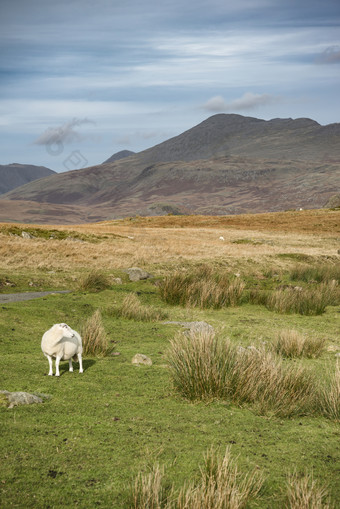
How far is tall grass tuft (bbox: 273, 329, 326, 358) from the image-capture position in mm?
10555

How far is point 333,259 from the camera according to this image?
35.9 meters

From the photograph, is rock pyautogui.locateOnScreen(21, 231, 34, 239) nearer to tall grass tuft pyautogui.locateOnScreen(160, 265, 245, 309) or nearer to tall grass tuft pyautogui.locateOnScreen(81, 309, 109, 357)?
tall grass tuft pyautogui.locateOnScreen(160, 265, 245, 309)

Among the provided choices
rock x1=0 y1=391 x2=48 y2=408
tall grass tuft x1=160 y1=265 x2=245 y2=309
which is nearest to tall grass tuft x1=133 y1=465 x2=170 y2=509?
rock x1=0 y1=391 x2=48 y2=408

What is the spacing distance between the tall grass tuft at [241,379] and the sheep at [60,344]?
1.83 m

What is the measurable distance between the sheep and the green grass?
1.17 ft

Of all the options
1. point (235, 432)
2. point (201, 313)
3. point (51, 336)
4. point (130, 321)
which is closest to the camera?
point (235, 432)

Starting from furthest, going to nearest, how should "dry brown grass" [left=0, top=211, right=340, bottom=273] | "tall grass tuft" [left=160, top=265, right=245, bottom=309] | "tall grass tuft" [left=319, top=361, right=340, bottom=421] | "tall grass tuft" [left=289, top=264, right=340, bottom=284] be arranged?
"dry brown grass" [left=0, top=211, right=340, bottom=273], "tall grass tuft" [left=289, top=264, right=340, bottom=284], "tall grass tuft" [left=160, top=265, right=245, bottom=309], "tall grass tuft" [left=319, top=361, right=340, bottom=421]

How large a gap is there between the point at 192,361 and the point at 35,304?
27.6 feet

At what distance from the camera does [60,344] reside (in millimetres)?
8289

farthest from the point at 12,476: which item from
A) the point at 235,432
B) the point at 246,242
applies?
the point at 246,242

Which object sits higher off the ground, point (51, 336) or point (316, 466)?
point (51, 336)

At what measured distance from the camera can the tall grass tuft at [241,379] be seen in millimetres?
7285

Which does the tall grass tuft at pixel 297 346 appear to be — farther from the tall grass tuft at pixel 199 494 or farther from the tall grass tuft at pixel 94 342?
the tall grass tuft at pixel 199 494

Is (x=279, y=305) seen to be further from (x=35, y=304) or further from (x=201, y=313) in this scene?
(x=35, y=304)
